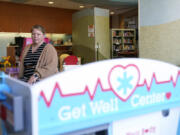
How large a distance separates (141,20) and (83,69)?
4.68 metres

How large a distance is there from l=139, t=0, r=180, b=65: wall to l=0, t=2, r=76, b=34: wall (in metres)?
6.35

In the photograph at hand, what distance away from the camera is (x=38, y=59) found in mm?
2223

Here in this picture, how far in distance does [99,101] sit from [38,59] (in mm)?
1425

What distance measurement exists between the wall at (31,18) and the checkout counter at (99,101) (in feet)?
30.5

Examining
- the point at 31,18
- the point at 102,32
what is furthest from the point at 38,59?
the point at 31,18

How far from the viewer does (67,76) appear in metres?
0.86

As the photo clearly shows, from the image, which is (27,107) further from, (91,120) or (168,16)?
(168,16)

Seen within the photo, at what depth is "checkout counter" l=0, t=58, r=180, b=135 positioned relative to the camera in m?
0.80

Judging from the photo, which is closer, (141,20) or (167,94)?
(167,94)

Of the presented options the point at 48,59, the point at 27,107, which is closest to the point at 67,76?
the point at 27,107

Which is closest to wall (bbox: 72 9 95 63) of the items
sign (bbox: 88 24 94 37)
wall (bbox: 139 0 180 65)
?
sign (bbox: 88 24 94 37)

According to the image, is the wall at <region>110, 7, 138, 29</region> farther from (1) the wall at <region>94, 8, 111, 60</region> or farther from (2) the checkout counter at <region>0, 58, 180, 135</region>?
(2) the checkout counter at <region>0, 58, 180, 135</region>

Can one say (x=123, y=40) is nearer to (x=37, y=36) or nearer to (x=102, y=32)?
(x=102, y=32)

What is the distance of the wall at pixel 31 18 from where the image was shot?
31.4 feet
